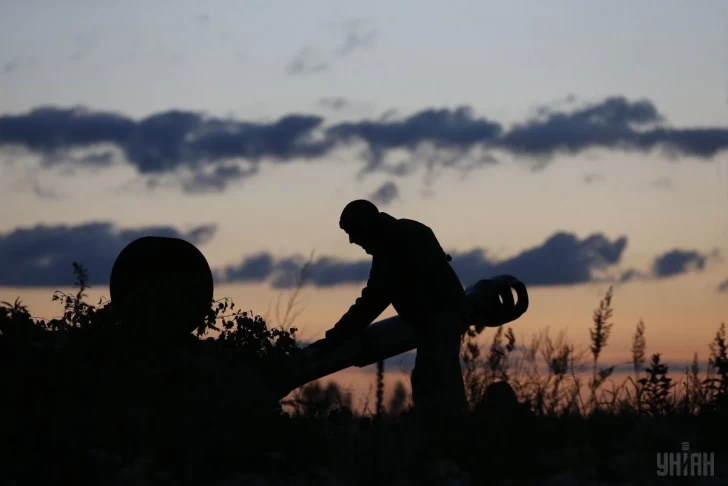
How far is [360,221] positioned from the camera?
32.2 feet

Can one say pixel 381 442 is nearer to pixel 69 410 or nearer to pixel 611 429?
pixel 611 429

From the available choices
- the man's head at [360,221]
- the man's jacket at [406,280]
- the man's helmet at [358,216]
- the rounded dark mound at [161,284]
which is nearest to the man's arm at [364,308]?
the man's jacket at [406,280]

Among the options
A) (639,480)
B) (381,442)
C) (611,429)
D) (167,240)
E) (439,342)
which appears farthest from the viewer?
(167,240)

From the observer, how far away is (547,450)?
7332mm

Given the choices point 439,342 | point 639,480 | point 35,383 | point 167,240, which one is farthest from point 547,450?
point 167,240

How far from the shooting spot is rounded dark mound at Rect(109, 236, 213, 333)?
938 centimetres

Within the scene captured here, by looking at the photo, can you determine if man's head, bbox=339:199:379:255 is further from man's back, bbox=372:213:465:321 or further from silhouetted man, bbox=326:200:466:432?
man's back, bbox=372:213:465:321

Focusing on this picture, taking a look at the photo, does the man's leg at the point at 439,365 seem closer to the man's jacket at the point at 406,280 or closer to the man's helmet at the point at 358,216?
the man's jacket at the point at 406,280

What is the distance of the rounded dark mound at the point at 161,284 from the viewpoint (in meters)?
9.38

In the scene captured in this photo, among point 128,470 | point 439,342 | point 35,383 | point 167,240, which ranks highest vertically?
point 167,240

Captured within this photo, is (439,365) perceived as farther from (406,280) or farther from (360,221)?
(360,221)

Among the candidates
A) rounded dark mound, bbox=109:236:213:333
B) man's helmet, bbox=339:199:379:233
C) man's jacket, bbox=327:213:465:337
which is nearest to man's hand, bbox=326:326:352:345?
man's jacket, bbox=327:213:465:337

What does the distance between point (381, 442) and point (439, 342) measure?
288cm

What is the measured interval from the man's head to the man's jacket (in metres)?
0.11
